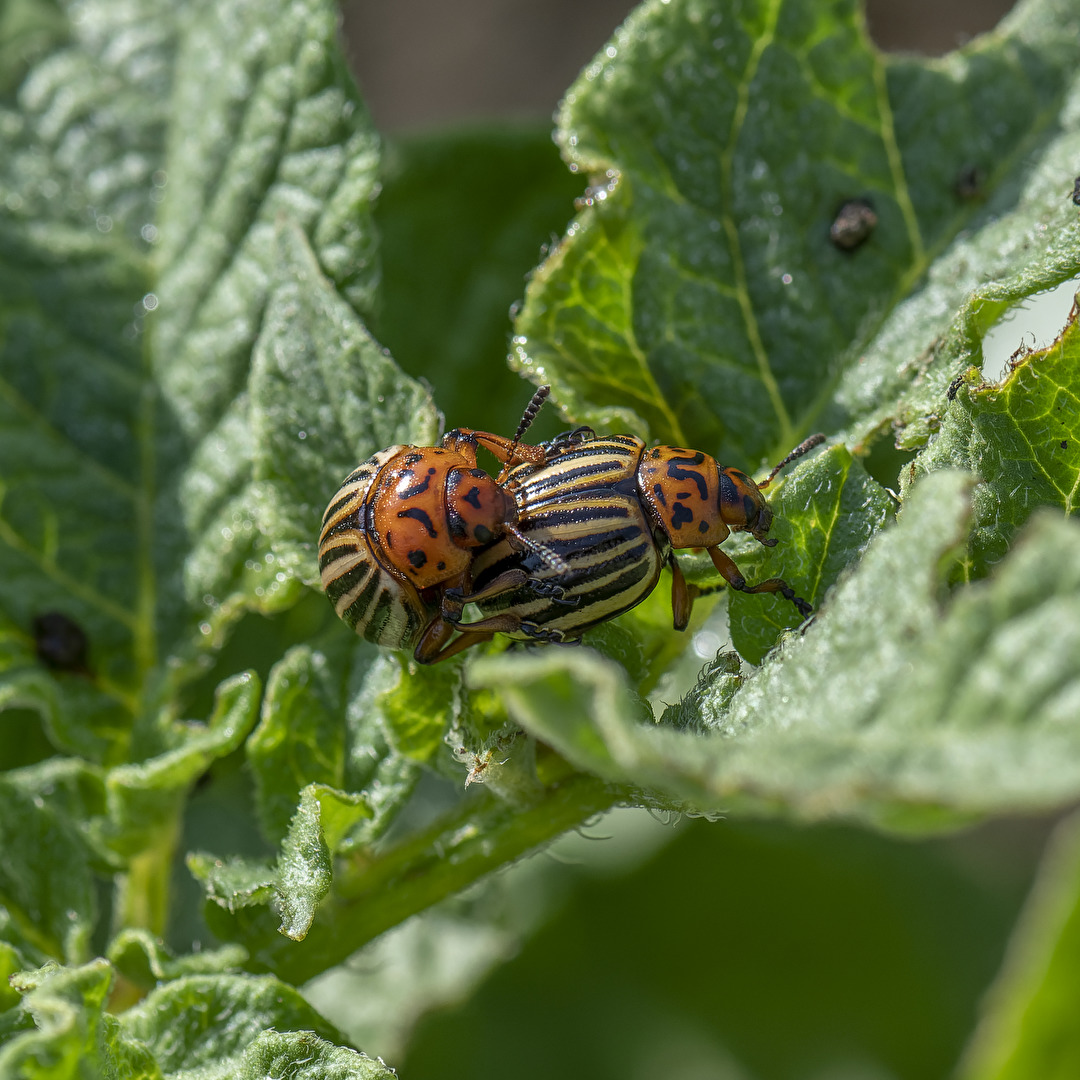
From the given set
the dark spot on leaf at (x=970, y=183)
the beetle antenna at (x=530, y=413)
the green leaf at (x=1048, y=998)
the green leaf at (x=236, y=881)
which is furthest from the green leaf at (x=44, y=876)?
the dark spot on leaf at (x=970, y=183)

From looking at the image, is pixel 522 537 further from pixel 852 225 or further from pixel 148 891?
pixel 148 891

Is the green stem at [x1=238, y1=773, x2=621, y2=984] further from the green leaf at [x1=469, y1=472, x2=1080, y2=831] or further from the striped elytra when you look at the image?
the green leaf at [x1=469, y1=472, x2=1080, y2=831]

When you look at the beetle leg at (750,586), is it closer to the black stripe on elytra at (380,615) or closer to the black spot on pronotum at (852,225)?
the black stripe on elytra at (380,615)

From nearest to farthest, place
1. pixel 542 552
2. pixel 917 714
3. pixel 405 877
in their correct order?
pixel 917 714 → pixel 542 552 → pixel 405 877

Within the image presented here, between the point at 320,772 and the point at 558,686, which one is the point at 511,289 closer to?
the point at 320,772

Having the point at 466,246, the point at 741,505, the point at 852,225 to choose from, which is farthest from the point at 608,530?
the point at 466,246
